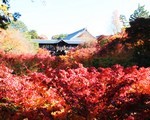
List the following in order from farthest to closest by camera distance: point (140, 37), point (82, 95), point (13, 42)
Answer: point (13, 42) < point (140, 37) < point (82, 95)

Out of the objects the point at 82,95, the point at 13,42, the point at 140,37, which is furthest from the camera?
the point at 13,42

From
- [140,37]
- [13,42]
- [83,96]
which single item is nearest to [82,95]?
[83,96]

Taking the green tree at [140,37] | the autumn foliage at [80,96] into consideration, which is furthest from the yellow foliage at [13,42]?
the autumn foliage at [80,96]

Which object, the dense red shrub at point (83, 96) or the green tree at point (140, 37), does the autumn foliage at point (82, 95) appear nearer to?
the dense red shrub at point (83, 96)

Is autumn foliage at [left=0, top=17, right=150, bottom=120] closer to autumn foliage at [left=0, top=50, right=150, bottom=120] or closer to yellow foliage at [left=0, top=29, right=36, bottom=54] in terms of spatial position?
autumn foliage at [left=0, top=50, right=150, bottom=120]

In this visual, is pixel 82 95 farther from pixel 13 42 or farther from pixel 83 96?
pixel 13 42

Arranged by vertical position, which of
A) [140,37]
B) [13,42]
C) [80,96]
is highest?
[140,37]

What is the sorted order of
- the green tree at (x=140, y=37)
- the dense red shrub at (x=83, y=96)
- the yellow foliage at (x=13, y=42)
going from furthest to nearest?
the yellow foliage at (x=13, y=42), the green tree at (x=140, y=37), the dense red shrub at (x=83, y=96)

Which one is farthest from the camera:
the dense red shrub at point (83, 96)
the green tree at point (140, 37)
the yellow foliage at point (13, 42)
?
the yellow foliage at point (13, 42)

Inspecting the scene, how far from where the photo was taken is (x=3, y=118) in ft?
24.5

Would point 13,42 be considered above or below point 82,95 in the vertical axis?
above

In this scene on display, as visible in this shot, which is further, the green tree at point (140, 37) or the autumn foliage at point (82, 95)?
the green tree at point (140, 37)

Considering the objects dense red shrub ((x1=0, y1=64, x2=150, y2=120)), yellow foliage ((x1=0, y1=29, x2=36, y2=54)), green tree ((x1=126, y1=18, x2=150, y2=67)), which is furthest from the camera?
yellow foliage ((x1=0, y1=29, x2=36, y2=54))

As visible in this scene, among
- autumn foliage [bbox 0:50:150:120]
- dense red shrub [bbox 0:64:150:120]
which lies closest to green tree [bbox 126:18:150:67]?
dense red shrub [bbox 0:64:150:120]
